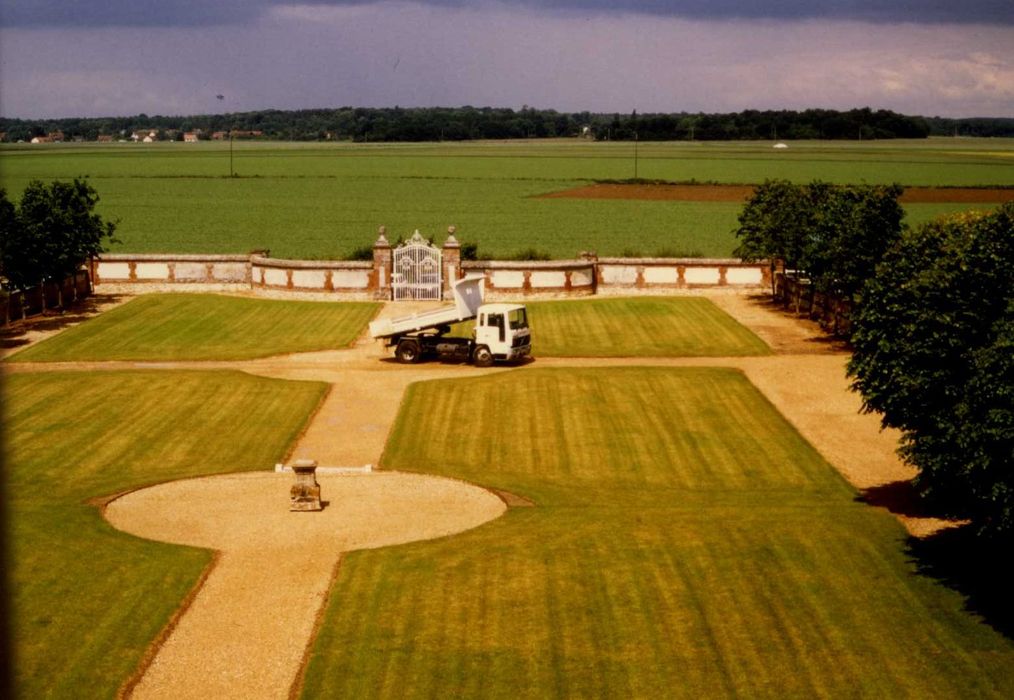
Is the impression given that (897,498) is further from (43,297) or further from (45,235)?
(43,297)

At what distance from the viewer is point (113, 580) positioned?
81.9 feet

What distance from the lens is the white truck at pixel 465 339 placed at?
154ft

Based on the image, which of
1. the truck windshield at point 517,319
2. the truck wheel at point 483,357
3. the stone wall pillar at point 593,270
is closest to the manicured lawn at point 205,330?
the truck wheel at point 483,357

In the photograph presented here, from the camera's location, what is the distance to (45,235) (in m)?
55.3

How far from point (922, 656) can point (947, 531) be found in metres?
7.28

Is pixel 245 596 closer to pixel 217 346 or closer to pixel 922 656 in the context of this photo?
pixel 922 656

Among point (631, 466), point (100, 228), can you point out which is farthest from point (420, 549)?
point (100, 228)

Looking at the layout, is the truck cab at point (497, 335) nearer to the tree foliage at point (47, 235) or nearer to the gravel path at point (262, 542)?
the gravel path at point (262, 542)

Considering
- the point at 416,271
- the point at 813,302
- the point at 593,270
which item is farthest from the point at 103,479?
the point at 813,302

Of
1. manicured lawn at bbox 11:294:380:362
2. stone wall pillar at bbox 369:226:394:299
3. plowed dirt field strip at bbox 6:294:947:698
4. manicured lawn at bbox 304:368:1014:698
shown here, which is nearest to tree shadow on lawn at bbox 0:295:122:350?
manicured lawn at bbox 11:294:380:362

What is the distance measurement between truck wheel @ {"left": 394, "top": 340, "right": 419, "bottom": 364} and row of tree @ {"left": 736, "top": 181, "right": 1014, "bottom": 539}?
2105 cm

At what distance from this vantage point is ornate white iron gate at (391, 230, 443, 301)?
61438 millimetres

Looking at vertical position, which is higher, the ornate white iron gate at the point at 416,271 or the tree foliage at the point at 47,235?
the tree foliage at the point at 47,235

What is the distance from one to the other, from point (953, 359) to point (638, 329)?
1105 inches
